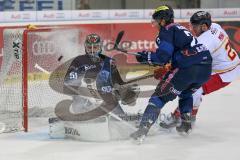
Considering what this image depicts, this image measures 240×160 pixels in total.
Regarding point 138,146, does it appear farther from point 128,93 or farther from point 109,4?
point 109,4

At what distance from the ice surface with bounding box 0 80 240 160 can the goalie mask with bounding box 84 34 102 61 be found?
0.62 m

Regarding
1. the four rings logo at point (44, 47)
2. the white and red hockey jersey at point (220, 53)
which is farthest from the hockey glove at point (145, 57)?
the four rings logo at point (44, 47)

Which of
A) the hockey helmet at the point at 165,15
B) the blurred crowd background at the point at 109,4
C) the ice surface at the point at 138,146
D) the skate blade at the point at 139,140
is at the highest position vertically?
the blurred crowd background at the point at 109,4

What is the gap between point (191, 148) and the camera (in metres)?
3.63

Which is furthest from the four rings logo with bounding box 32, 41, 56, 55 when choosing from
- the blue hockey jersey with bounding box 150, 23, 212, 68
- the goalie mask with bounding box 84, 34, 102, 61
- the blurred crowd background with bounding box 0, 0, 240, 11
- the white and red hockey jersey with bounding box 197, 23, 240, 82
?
the blurred crowd background with bounding box 0, 0, 240, 11

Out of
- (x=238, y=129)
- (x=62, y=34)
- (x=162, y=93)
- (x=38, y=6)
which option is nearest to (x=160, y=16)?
(x=162, y=93)

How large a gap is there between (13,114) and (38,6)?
2.71 meters

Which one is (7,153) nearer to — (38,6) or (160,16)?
(160,16)

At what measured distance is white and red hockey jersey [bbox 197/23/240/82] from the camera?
4086 millimetres

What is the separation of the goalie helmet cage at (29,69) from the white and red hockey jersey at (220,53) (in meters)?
0.90

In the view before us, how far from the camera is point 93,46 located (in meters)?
3.93

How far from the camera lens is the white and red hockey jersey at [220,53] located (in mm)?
4086

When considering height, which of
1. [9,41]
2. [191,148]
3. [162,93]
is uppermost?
[9,41]

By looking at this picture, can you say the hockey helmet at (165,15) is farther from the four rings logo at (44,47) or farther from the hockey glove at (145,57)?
the four rings logo at (44,47)
